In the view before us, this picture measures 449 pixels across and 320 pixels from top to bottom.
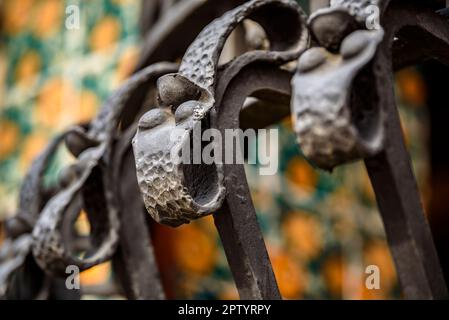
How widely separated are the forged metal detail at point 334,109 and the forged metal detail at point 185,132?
0.38ft

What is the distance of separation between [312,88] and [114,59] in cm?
118

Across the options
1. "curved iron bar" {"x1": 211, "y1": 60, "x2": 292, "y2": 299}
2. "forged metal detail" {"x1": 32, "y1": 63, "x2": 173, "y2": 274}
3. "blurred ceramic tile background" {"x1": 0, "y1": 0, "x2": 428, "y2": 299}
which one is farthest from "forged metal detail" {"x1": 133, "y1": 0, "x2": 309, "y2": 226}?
"blurred ceramic tile background" {"x1": 0, "y1": 0, "x2": 428, "y2": 299}

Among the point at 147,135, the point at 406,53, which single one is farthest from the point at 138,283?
the point at 406,53

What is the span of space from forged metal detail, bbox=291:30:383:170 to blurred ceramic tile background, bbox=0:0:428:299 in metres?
0.85

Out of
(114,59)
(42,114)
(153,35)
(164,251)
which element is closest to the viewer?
(153,35)

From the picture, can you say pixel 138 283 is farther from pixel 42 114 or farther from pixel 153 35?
pixel 42 114

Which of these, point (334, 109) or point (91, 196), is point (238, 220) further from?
point (91, 196)

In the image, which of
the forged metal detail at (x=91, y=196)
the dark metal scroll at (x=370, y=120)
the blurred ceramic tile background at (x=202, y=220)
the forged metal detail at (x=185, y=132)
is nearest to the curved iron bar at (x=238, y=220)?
the forged metal detail at (x=185, y=132)

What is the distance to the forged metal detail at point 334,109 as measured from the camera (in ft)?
1.63

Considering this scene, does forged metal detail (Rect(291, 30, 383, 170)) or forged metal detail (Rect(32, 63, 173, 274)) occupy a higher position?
forged metal detail (Rect(291, 30, 383, 170))

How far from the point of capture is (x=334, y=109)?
496 mm

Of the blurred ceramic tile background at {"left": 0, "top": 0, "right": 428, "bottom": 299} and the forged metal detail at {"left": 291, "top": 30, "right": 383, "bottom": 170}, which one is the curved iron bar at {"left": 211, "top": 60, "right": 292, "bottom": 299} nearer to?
the forged metal detail at {"left": 291, "top": 30, "right": 383, "bottom": 170}

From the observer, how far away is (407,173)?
57cm

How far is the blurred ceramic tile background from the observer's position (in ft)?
4.69
